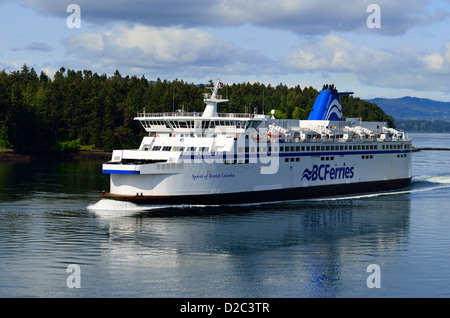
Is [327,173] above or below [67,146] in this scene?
below

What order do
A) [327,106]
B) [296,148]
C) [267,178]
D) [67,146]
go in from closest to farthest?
1. [267,178]
2. [296,148]
3. [327,106]
4. [67,146]

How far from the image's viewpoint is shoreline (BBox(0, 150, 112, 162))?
97938 mm

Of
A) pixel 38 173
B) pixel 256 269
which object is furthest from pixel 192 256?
pixel 38 173

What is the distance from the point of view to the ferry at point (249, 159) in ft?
144

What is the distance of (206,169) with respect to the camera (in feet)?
148

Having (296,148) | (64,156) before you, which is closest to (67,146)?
(64,156)

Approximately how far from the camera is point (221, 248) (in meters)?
33.1

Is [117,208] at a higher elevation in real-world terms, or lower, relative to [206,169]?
lower

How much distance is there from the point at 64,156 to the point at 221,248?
79.7 meters

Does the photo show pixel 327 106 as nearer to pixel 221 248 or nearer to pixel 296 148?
pixel 296 148

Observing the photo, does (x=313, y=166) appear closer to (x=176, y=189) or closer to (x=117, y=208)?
(x=176, y=189)

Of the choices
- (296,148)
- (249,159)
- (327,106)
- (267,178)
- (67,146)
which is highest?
(327,106)
